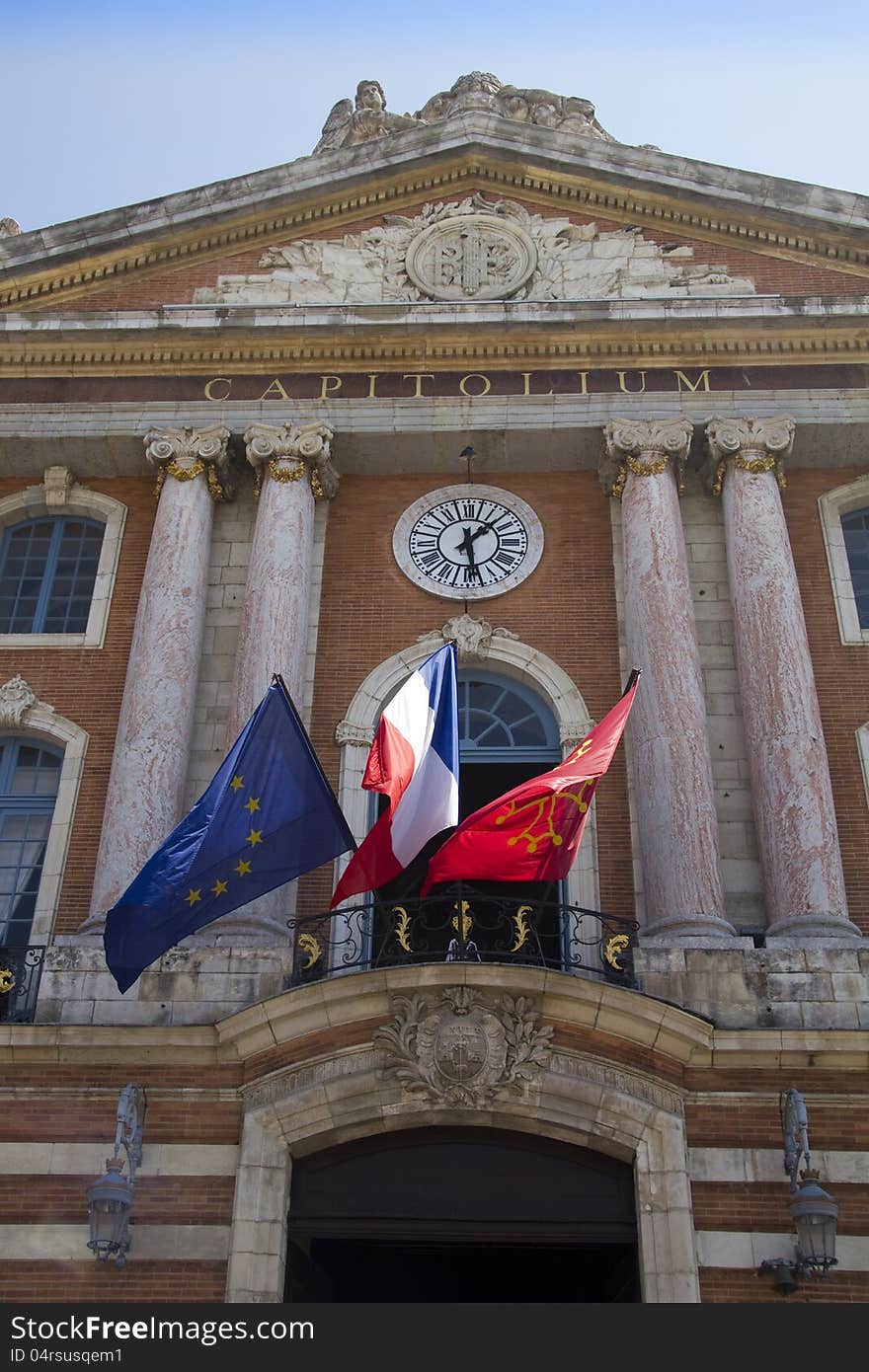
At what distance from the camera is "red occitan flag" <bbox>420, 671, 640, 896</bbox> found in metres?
13.6

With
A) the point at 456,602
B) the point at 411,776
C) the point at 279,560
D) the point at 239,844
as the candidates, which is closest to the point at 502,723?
the point at 456,602

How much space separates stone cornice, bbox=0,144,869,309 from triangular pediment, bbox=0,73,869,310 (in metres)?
0.02

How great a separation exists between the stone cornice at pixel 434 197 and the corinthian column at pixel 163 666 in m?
3.38

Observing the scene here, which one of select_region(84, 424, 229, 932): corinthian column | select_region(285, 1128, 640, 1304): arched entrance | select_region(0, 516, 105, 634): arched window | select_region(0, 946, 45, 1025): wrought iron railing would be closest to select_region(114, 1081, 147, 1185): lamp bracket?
select_region(285, 1128, 640, 1304): arched entrance

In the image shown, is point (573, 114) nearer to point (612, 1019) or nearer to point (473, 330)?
point (473, 330)

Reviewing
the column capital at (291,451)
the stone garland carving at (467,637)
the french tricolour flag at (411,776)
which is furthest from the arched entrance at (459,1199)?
the column capital at (291,451)

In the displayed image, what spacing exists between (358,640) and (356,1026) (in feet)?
19.1

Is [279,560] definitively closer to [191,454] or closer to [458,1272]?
[191,454]

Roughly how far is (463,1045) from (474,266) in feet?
38.3

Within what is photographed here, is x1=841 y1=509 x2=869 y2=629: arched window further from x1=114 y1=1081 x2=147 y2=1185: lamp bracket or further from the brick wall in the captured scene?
x1=114 y1=1081 x2=147 y2=1185: lamp bracket

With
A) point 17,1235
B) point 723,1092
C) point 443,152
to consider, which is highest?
point 443,152

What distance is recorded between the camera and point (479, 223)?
826 inches

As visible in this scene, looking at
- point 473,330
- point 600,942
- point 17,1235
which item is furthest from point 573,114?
point 17,1235

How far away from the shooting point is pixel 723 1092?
534 inches
